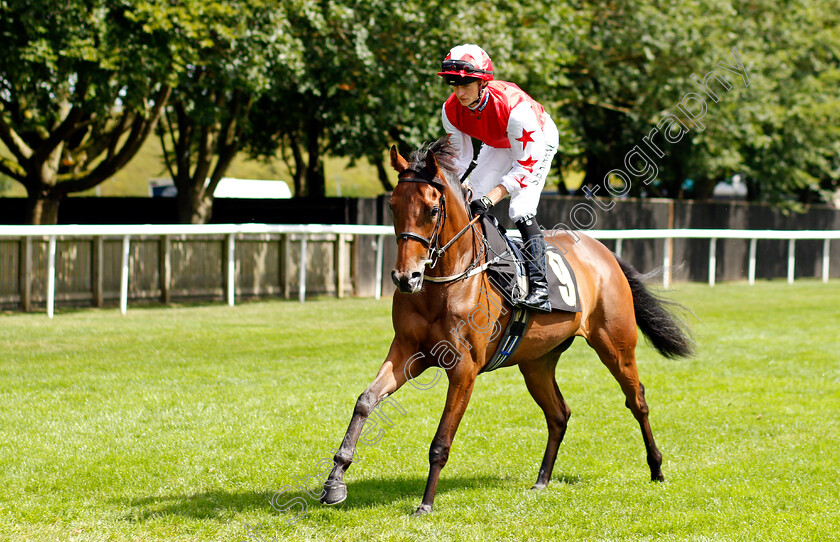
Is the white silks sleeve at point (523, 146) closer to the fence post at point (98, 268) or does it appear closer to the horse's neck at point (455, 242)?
the horse's neck at point (455, 242)

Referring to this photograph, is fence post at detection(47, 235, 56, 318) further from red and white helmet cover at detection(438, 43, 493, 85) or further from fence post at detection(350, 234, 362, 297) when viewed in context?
red and white helmet cover at detection(438, 43, 493, 85)

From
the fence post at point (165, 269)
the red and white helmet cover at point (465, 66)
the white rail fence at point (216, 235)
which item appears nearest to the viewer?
the red and white helmet cover at point (465, 66)

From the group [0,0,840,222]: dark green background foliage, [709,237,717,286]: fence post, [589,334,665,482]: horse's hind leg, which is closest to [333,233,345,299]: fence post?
[0,0,840,222]: dark green background foliage

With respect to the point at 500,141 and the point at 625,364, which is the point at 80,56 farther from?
the point at 625,364

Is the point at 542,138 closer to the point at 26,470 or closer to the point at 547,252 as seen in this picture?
the point at 547,252

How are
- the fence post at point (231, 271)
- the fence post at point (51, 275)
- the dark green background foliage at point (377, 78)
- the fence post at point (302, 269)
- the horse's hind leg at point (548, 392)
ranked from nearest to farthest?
the horse's hind leg at point (548, 392), the fence post at point (51, 275), the dark green background foliage at point (377, 78), the fence post at point (231, 271), the fence post at point (302, 269)

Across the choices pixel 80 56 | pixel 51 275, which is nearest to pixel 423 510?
pixel 51 275

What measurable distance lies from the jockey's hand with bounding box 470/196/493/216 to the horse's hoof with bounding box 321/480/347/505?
1.64 m

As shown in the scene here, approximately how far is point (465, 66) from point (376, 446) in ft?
8.35

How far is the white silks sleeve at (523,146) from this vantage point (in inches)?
→ 192

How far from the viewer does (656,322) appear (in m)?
6.01

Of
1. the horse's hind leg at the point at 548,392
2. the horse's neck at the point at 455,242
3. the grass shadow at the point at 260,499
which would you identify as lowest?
the grass shadow at the point at 260,499

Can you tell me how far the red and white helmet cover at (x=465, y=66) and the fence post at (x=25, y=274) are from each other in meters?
9.56

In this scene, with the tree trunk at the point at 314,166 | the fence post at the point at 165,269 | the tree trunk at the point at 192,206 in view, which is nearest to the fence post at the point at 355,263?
the fence post at the point at 165,269
